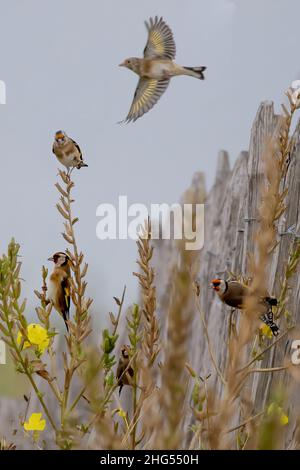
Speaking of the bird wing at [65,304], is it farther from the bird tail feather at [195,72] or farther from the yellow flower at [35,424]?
the bird tail feather at [195,72]

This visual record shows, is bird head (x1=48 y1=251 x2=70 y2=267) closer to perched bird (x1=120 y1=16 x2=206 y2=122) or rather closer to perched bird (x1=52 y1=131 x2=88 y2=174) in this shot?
perched bird (x1=52 y1=131 x2=88 y2=174)

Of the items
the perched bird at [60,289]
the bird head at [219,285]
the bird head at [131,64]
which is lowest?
the bird head at [219,285]

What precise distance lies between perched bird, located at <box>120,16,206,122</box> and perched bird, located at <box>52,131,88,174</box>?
459mm

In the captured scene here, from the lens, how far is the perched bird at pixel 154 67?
1.59m

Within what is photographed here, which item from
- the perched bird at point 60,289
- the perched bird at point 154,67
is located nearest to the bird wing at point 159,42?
the perched bird at point 154,67

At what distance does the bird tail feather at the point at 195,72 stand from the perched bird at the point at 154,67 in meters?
0.02

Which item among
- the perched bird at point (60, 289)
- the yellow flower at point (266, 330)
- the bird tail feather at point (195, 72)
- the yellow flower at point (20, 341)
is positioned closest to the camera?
the yellow flower at point (20, 341)

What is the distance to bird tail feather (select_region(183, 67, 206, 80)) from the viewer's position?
57.8 inches

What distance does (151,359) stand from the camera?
635mm

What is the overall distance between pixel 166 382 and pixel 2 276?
487 millimetres

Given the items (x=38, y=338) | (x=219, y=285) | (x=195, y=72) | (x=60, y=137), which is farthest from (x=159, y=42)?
(x=38, y=338)

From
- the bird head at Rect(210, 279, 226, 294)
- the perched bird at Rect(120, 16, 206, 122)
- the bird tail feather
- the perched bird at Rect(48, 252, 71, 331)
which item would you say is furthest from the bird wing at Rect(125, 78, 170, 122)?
the perched bird at Rect(48, 252, 71, 331)

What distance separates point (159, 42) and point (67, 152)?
0.71 m
